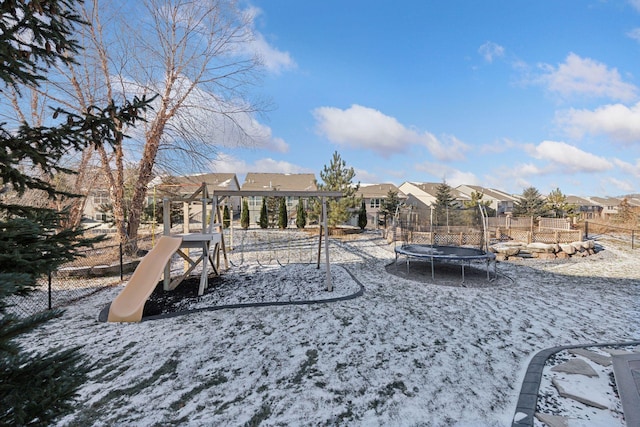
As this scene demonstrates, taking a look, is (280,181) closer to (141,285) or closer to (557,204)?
(557,204)

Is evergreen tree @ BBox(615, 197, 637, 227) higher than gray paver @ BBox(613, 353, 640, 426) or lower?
higher

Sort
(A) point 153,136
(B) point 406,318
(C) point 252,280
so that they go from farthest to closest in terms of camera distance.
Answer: (A) point 153,136 → (C) point 252,280 → (B) point 406,318

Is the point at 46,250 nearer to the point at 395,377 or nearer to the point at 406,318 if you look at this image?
the point at 395,377

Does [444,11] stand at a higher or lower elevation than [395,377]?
higher

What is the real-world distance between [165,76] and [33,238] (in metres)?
9.91

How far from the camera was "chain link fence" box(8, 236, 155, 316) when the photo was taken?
5.61 metres

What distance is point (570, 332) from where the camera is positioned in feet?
14.1

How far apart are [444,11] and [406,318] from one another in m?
10.6

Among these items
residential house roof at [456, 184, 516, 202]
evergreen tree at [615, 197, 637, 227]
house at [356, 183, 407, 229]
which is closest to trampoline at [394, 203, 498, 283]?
house at [356, 183, 407, 229]

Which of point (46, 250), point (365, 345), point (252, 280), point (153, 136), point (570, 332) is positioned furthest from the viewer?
point (153, 136)

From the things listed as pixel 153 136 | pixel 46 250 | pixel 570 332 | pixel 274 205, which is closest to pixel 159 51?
pixel 153 136

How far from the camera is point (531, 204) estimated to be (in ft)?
81.5

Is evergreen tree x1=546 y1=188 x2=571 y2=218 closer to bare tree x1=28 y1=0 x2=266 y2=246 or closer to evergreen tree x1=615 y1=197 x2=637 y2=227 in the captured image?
evergreen tree x1=615 y1=197 x2=637 y2=227

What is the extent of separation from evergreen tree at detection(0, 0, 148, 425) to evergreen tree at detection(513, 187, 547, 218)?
28628mm
